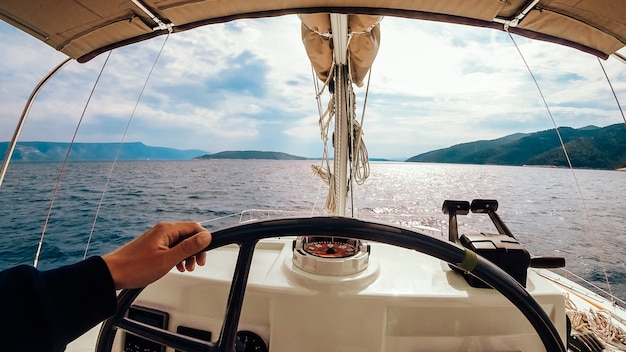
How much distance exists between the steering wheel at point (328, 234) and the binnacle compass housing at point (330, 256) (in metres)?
0.42

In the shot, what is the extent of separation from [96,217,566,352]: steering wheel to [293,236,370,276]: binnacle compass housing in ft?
1.37

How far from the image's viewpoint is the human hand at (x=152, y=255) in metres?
0.48

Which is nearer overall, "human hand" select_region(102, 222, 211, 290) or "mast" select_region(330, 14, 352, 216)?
"human hand" select_region(102, 222, 211, 290)

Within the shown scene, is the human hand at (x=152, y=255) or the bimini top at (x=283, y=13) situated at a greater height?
the bimini top at (x=283, y=13)

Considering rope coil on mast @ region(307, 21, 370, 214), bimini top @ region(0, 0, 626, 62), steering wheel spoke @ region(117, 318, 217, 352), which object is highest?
bimini top @ region(0, 0, 626, 62)

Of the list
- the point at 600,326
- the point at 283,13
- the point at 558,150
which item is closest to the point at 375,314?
the point at 283,13

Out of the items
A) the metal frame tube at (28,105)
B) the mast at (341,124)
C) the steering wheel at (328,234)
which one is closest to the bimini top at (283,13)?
the metal frame tube at (28,105)

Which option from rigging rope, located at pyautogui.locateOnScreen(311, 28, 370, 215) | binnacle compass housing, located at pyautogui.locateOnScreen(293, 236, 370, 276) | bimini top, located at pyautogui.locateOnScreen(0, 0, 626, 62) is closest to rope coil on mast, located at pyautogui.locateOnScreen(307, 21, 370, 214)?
rigging rope, located at pyautogui.locateOnScreen(311, 28, 370, 215)

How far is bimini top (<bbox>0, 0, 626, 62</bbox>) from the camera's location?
3.58ft

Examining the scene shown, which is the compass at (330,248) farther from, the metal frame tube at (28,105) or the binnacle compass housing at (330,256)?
the metal frame tube at (28,105)

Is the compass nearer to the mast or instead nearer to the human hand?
the human hand

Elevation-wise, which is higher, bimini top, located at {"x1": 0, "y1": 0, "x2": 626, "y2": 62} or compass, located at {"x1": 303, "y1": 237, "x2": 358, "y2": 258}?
bimini top, located at {"x1": 0, "y1": 0, "x2": 626, "y2": 62}

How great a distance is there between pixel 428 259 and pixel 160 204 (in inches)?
595

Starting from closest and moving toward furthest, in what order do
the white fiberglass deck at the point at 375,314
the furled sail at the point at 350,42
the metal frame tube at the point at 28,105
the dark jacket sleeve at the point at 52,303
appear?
the dark jacket sleeve at the point at 52,303
the white fiberglass deck at the point at 375,314
the metal frame tube at the point at 28,105
the furled sail at the point at 350,42
